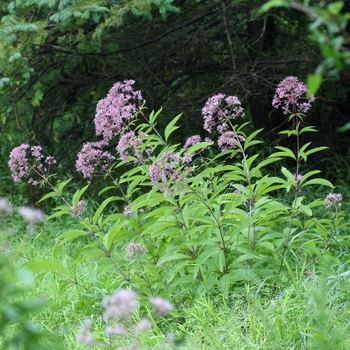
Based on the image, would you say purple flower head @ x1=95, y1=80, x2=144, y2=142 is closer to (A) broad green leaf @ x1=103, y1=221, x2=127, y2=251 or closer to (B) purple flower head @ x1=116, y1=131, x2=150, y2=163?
(B) purple flower head @ x1=116, y1=131, x2=150, y2=163

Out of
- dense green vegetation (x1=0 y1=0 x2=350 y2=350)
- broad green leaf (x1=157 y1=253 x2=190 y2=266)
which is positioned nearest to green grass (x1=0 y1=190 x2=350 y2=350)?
dense green vegetation (x1=0 y1=0 x2=350 y2=350)

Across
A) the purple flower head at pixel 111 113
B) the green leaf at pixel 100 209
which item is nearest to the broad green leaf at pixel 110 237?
the green leaf at pixel 100 209

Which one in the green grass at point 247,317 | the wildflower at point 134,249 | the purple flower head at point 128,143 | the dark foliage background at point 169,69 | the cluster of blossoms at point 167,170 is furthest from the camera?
the dark foliage background at point 169,69

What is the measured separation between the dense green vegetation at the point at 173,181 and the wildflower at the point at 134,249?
12mm

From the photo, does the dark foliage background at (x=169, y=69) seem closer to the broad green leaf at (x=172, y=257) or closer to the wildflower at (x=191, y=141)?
the wildflower at (x=191, y=141)

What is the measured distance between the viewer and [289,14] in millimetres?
7133

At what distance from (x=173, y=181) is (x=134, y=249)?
1.48 feet

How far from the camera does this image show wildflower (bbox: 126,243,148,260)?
10.7 ft

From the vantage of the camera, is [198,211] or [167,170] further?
[198,211]

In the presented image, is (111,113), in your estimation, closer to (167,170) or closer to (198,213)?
(167,170)

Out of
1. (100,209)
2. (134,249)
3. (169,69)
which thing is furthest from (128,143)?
(169,69)

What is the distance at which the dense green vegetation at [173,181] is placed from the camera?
2.64 m

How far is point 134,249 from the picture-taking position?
3266mm

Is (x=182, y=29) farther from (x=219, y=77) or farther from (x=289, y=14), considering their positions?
(x=289, y=14)
